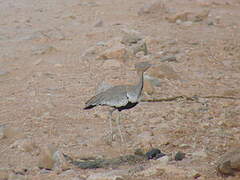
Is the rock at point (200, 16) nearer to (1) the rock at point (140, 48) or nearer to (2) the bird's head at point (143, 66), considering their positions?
(1) the rock at point (140, 48)

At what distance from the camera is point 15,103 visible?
764 cm

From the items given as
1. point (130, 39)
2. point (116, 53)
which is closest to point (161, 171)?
point (116, 53)

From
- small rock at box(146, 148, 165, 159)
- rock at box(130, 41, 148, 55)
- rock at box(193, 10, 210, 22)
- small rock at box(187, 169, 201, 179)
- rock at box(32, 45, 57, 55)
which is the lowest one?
small rock at box(146, 148, 165, 159)

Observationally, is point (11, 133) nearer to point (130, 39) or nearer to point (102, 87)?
point (102, 87)

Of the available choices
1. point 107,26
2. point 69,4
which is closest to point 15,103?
point 107,26

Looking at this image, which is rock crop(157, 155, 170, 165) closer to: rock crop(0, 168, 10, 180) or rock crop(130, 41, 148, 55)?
rock crop(0, 168, 10, 180)

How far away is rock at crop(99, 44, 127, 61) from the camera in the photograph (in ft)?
31.5

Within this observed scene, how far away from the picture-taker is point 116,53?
9648 mm

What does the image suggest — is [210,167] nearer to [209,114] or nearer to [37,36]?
[209,114]

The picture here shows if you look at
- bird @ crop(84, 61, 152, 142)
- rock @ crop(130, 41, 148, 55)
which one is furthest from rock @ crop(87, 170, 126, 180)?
rock @ crop(130, 41, 148, 55)

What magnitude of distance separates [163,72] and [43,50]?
3.25 m

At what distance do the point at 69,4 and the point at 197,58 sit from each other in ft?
25.9

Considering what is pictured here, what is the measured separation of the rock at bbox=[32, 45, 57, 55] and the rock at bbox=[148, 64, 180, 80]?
299 centimetres

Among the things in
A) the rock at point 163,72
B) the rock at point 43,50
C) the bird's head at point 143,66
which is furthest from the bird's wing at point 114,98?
the rock at point 43,50
